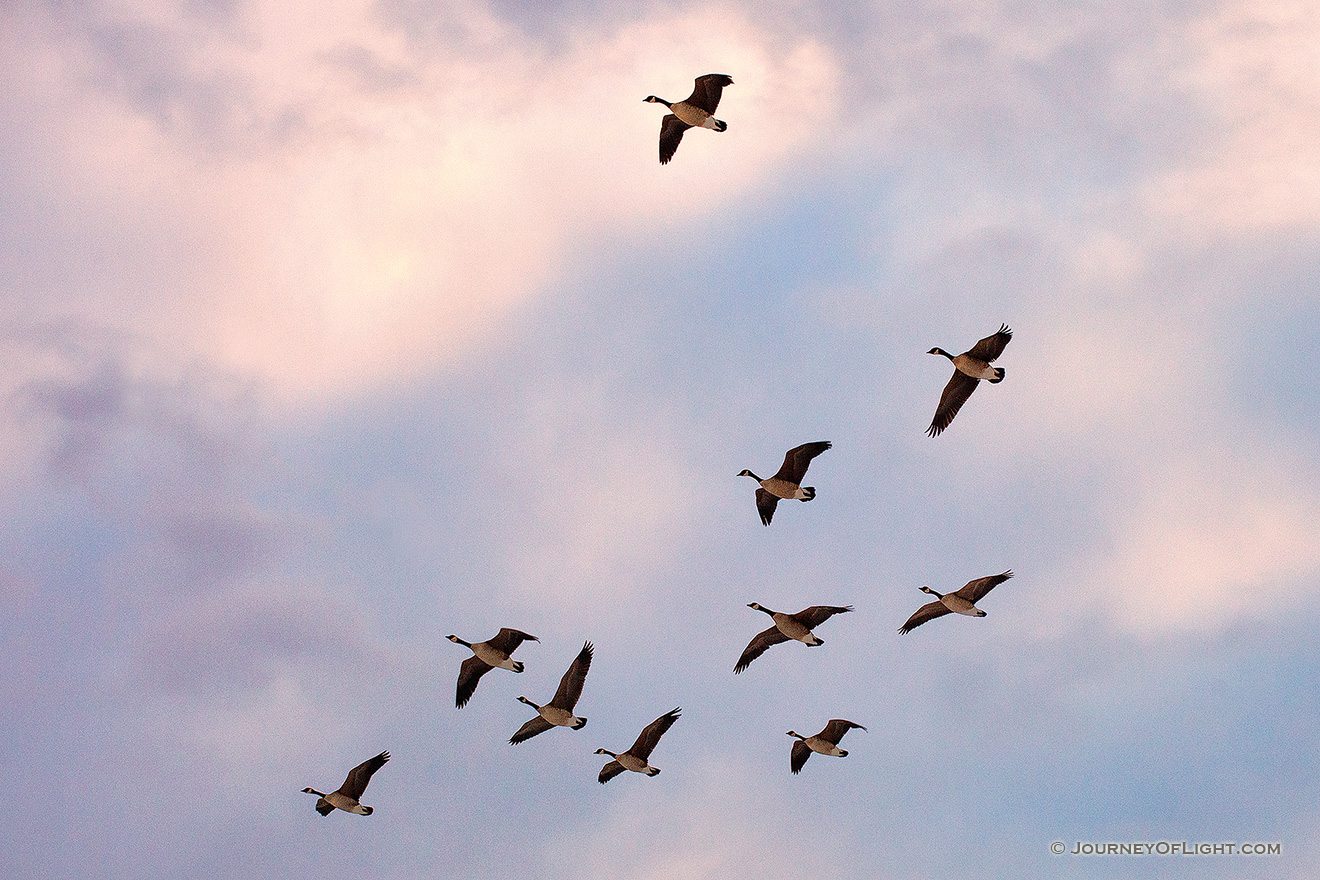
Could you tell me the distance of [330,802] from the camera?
42875 millimetres

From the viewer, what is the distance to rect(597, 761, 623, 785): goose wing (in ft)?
136

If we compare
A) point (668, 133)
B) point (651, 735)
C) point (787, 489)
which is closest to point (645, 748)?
point (651, 735)

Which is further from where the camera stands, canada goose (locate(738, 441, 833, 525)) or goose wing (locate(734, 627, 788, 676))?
goose wing (locate(734, 627, 788, 676))

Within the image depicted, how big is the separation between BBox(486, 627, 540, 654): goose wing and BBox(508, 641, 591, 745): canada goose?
57.2 inches

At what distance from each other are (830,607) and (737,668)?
3.58 meters

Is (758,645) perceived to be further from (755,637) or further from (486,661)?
(486,661)

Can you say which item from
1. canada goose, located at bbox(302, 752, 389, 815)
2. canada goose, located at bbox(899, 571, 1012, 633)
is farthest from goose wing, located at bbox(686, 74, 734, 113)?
canada goose, located at bbox(302, 752, 389, 815)

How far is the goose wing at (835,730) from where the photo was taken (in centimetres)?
4078

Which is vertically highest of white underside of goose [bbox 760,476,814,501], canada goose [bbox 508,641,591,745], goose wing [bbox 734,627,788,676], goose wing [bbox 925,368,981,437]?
goose wing [bbox 925,368,981,437]

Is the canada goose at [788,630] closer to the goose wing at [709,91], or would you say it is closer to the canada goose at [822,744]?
the canada goose at [822,744]

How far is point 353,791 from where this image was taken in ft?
140

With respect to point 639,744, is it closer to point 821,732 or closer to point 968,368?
point 821,732

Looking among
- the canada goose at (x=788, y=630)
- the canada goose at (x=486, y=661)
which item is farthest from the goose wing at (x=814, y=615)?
the canada goose at (x=486, y=661)

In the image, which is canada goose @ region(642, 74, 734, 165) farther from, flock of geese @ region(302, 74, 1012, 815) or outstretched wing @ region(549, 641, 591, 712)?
outstretched wing @ region(549, 641, 591, 712)
